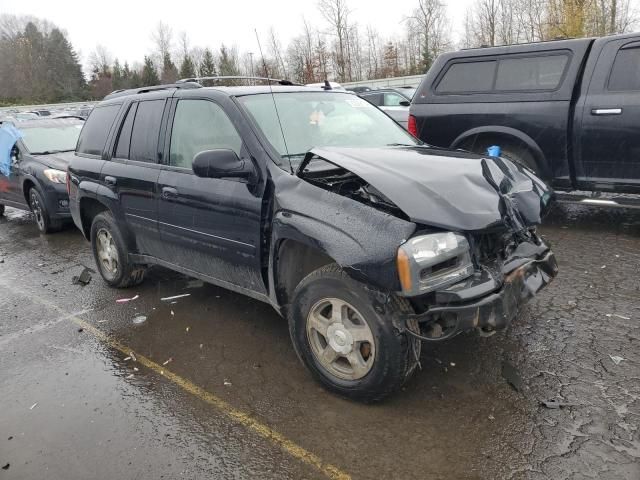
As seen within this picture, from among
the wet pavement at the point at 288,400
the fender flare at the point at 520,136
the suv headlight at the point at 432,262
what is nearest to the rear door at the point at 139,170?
the wet pavement at the point at 288,400

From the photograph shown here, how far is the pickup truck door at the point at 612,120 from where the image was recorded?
5531mm

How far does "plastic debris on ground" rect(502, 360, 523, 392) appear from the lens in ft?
10.2

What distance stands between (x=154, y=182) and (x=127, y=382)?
1.65 meters

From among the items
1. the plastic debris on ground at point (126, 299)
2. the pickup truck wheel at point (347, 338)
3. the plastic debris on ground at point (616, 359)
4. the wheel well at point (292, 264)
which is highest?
the wheel well at point (292, 264)

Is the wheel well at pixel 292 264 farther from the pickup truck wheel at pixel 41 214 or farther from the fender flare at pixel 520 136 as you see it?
the pickup truck wheel at pixel 41 214

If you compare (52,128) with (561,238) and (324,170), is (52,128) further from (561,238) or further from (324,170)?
(561,238)

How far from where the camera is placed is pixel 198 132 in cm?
402

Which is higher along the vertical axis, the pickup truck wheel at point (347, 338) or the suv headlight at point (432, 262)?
the suv headlight at point (432, 262)

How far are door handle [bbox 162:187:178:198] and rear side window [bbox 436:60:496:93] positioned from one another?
4.29 m

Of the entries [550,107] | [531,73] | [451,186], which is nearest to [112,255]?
[451,186]

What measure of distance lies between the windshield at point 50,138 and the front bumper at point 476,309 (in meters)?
8.06

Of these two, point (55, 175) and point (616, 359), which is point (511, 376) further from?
point (55, 175)

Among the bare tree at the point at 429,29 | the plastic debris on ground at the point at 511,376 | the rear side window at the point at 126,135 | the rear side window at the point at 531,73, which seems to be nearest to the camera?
the plastic debris on ground at the point at 511,376

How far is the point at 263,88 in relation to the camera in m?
4.10
